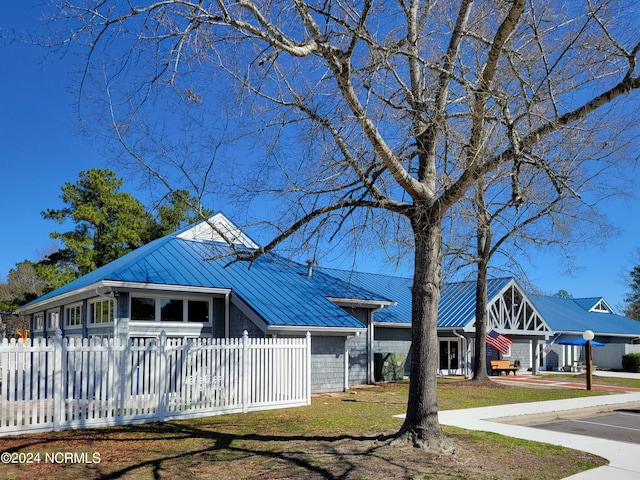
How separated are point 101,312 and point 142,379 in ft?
20.5

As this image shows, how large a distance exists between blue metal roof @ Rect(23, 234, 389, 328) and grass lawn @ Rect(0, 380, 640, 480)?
17.7ft

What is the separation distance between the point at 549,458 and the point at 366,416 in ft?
15.4

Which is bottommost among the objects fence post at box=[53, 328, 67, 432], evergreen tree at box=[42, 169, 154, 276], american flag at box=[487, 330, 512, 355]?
american flag at box=[487, 330, 512, 355]

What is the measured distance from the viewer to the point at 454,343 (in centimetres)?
3173

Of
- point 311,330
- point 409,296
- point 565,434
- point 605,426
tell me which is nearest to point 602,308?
point 409,296

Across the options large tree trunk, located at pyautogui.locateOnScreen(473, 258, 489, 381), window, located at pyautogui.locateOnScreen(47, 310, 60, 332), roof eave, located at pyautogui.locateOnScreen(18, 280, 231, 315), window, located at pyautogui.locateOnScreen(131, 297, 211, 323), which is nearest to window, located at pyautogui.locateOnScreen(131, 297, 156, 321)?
window, located at pyautogui.locateOnScreen(131, 297, 211, 323)

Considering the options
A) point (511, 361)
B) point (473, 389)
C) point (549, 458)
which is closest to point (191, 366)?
point (549, 458)

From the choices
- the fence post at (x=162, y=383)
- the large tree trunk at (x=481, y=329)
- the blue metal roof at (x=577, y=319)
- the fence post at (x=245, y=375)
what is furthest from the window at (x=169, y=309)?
the blue metal roof at (x=577, y=319)

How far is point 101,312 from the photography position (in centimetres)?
1858

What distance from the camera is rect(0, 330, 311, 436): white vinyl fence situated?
436 inches

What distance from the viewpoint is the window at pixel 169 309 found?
1738cm

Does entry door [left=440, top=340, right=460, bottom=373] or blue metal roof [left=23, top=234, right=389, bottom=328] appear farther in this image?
entry door [left=440, top=340, right=460, bottom=373]

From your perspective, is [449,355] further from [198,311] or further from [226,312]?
[198,311]

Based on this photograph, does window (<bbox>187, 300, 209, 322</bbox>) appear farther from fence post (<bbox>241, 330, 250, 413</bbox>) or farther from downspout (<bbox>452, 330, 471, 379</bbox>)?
downspout (<bbox>452, 330, 471, 379</bbox>)
